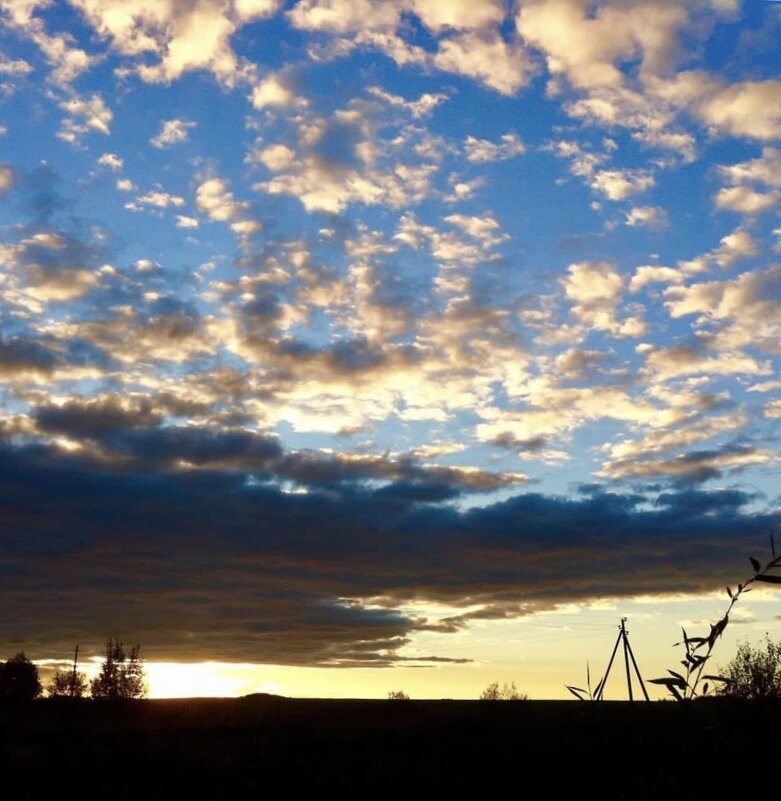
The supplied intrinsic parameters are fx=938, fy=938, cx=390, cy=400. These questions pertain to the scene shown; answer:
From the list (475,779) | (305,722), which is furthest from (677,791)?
(305,722)

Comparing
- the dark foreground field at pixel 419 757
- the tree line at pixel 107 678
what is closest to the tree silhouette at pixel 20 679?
the tree line at pixel 107 678

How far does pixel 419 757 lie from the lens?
108 ft

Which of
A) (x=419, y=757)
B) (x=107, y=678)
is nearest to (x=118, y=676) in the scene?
(x=107, y=678)

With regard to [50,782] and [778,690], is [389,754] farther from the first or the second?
[778,690]

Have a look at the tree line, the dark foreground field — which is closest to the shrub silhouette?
the tree line

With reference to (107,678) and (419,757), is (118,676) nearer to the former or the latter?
(107,678)

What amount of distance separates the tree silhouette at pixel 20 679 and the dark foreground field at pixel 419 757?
96173 millimetres

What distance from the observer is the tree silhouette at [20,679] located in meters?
134

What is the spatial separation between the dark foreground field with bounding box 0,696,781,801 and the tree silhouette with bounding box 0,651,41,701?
9617cm

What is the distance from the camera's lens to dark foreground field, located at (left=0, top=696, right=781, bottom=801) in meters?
3.92

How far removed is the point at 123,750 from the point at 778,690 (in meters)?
31.0

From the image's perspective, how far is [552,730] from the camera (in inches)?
1661

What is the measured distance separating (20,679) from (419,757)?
125258 mm

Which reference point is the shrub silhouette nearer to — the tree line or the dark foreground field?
the tree line
